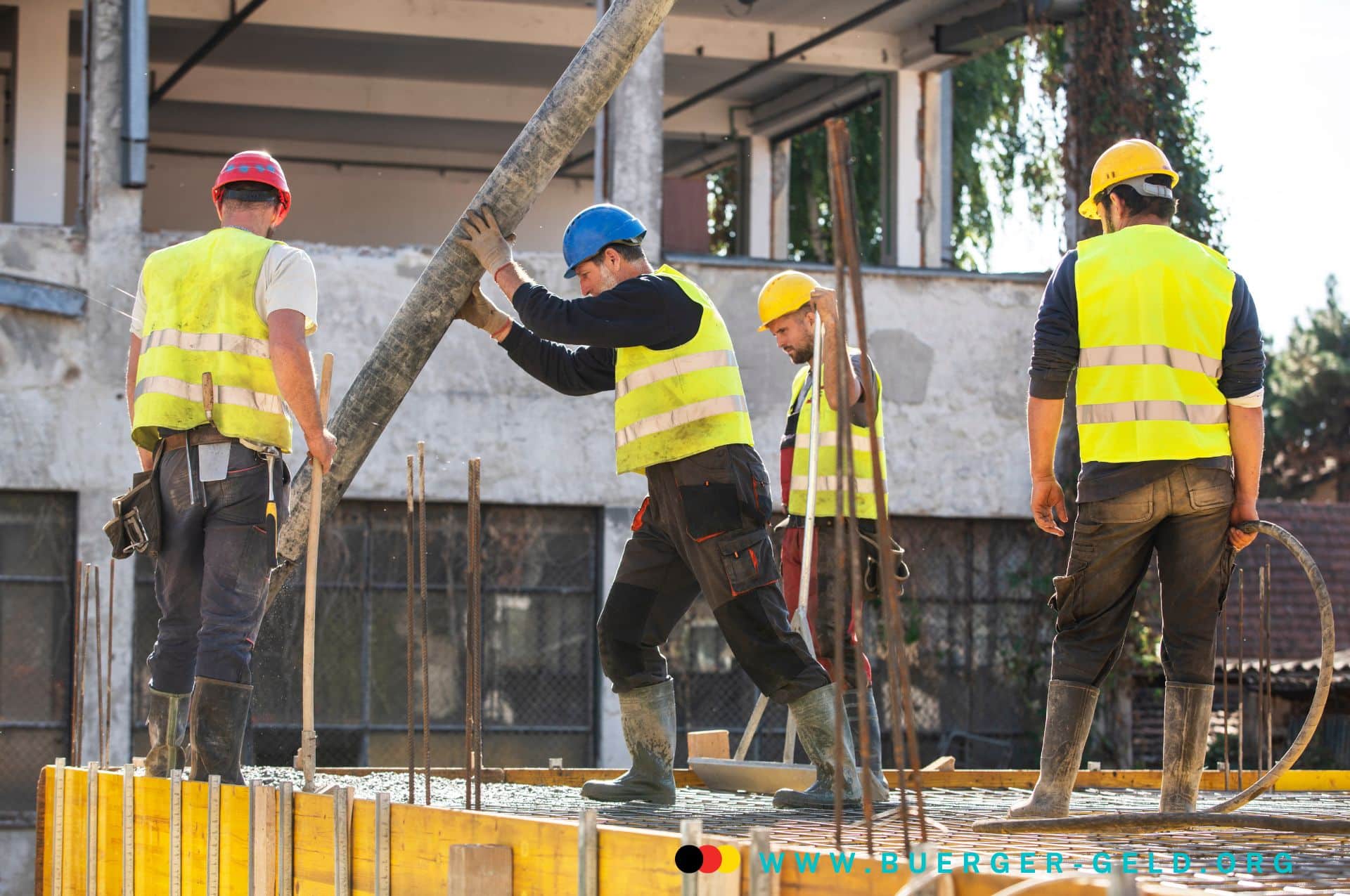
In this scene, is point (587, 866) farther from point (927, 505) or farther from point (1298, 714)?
point (1298, 714)

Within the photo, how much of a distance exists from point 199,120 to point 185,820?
47.3 ft

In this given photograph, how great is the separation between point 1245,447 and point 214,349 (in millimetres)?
3221

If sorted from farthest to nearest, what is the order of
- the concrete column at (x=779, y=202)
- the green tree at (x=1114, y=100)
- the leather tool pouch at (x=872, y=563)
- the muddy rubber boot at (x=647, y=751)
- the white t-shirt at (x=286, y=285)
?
the concrete column at (x=779, y=202) < the green tree at (x=1114, y=100) < the leather tool pouch at (x=872, y=563) < the muddy rubber boot at (x=647, y=751) < the white t-shirt at (x=286, y=285)

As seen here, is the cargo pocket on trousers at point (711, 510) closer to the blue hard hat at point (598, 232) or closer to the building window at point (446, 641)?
the blue hard hat at point (598, 232)

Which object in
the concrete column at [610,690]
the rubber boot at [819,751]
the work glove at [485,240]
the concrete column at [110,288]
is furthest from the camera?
the concrete column at [610,690]

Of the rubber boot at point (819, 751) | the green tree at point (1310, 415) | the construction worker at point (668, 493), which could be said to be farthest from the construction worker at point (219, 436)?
the green tree at point (1310, 415)

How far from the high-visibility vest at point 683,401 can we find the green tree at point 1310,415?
1148 inches

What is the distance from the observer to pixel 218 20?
14.6 meters

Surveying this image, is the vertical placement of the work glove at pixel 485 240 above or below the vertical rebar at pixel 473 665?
above

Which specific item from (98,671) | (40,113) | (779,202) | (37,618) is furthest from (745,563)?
(779,202)

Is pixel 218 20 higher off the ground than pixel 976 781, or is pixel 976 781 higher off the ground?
pixel 218 20

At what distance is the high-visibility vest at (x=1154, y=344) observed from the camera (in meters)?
4.80

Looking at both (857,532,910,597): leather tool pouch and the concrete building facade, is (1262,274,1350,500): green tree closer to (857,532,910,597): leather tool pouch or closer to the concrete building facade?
the concrete building facade

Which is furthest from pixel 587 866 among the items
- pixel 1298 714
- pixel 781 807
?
pixel 1298 714
